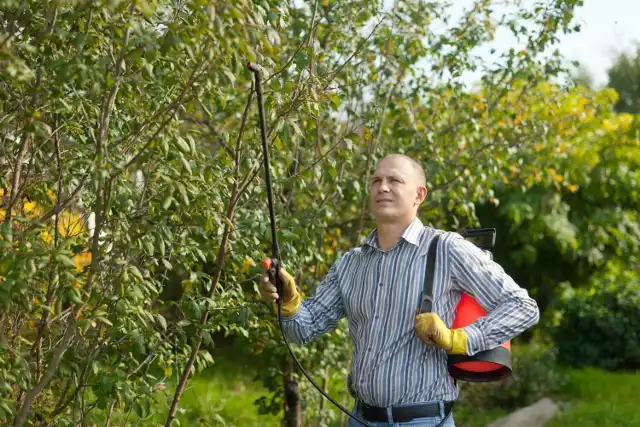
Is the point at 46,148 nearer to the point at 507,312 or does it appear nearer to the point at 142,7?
the point at 142,7

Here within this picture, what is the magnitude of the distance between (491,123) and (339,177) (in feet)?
4.58

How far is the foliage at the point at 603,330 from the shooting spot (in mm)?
10297

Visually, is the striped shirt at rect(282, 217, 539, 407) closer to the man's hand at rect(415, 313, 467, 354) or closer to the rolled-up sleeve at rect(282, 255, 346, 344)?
the man's hand at rect(415, 313, 467, 354)

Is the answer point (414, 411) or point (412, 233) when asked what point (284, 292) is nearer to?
point (412, 233)

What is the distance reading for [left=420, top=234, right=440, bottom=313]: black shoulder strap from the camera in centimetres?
283

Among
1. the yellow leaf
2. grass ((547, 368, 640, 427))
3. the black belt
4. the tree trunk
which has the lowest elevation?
grass ((547, 368, 640, 427))

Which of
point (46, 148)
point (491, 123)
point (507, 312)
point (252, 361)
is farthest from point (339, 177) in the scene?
point (252, 361)

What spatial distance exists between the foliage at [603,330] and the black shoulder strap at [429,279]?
799 cm

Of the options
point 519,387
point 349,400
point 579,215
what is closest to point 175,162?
point 349,400

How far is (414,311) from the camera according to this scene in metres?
2.88

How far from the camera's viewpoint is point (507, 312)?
9.12 feet

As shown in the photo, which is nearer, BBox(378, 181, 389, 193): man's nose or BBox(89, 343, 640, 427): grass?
BBox(378, 181, 389, 193): man's nose

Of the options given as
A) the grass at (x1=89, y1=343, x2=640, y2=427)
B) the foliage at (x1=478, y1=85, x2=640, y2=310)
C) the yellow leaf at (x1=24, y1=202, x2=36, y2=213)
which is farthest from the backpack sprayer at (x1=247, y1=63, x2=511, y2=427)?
the foliage at (x1=478, y1=85, x2=640, y2=310)

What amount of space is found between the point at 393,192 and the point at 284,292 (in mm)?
521
